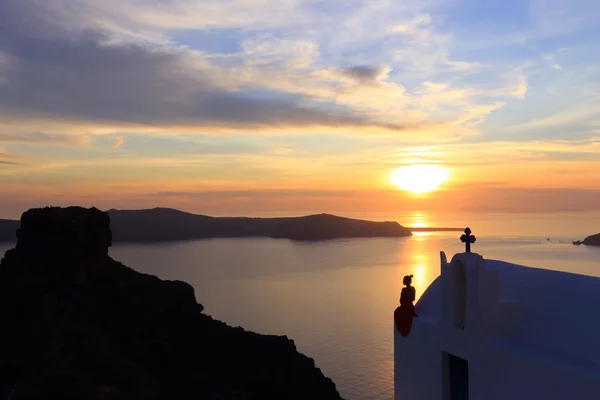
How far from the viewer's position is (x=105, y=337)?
2580 cm

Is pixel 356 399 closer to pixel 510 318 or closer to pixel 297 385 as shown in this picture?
pixel 297 385

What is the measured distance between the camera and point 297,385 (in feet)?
103

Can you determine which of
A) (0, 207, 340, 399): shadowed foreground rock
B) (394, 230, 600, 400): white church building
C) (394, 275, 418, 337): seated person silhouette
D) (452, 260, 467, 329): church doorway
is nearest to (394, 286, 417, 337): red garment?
(394, 275, 418, 337): seated person silhouette

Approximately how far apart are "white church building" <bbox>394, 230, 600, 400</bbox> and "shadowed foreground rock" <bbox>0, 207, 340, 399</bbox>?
13.8m

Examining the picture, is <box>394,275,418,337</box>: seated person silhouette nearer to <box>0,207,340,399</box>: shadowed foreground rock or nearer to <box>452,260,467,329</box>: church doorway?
<box>452,260,467,329</box>: church doorway

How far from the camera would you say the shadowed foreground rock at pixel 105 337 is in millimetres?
22172

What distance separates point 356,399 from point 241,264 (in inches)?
3647

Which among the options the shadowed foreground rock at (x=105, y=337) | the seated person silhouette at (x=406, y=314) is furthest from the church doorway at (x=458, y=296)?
the shadowed foreground rock at (x=105, y=337)

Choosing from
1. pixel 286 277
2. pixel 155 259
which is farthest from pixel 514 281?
pixel 155 259

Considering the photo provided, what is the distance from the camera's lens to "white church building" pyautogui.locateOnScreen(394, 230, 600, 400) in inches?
358

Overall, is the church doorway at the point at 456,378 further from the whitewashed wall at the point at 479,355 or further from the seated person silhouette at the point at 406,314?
the seated person silhouette at the point at 406,314

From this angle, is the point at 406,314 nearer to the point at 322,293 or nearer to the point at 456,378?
the point at 456,378

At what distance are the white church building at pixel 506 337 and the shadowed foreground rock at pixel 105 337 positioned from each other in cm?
1382

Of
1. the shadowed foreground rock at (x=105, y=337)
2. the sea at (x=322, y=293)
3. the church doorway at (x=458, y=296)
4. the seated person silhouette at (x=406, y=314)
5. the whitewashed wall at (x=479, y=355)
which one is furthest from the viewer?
the sea at (x=322, y=293)
